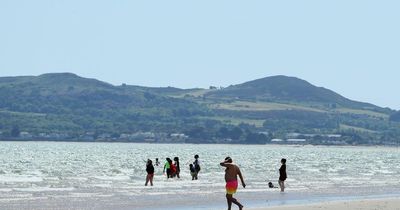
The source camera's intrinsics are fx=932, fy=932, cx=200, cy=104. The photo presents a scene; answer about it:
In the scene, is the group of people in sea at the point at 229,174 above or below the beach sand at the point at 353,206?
above

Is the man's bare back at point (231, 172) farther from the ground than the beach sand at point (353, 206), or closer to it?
farther from the ground

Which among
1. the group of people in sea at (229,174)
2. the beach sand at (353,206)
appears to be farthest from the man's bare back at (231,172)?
the beach sand at (353,206)

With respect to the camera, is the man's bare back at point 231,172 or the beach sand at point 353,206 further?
the beach sand at point 353,206

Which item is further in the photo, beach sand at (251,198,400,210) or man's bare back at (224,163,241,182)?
beach sand at (251,198,400,210)

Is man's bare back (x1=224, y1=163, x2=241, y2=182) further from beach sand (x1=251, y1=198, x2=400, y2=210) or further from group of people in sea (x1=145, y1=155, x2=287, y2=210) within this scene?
beach sand (x1=251, y1=198, x2=400, y2=210)

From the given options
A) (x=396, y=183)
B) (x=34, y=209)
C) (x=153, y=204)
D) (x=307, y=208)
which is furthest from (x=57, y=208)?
(x=396, y=183)

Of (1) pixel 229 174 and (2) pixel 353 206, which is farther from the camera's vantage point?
(2) pixel 353 206

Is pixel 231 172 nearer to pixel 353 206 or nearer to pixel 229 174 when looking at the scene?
pixel 229 174

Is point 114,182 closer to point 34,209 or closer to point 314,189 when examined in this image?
point 314,189

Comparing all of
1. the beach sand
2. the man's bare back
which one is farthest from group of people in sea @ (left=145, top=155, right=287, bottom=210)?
the beach sand

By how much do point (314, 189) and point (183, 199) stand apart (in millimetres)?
10637

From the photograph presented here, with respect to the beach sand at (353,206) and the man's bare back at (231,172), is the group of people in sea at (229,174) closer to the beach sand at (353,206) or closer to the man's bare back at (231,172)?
the man's bare back at (231,172)

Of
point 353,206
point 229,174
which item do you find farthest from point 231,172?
point 353,206

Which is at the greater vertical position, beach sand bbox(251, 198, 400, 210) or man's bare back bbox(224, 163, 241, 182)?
man's bare back bbox(224, 163, 241, 182)
